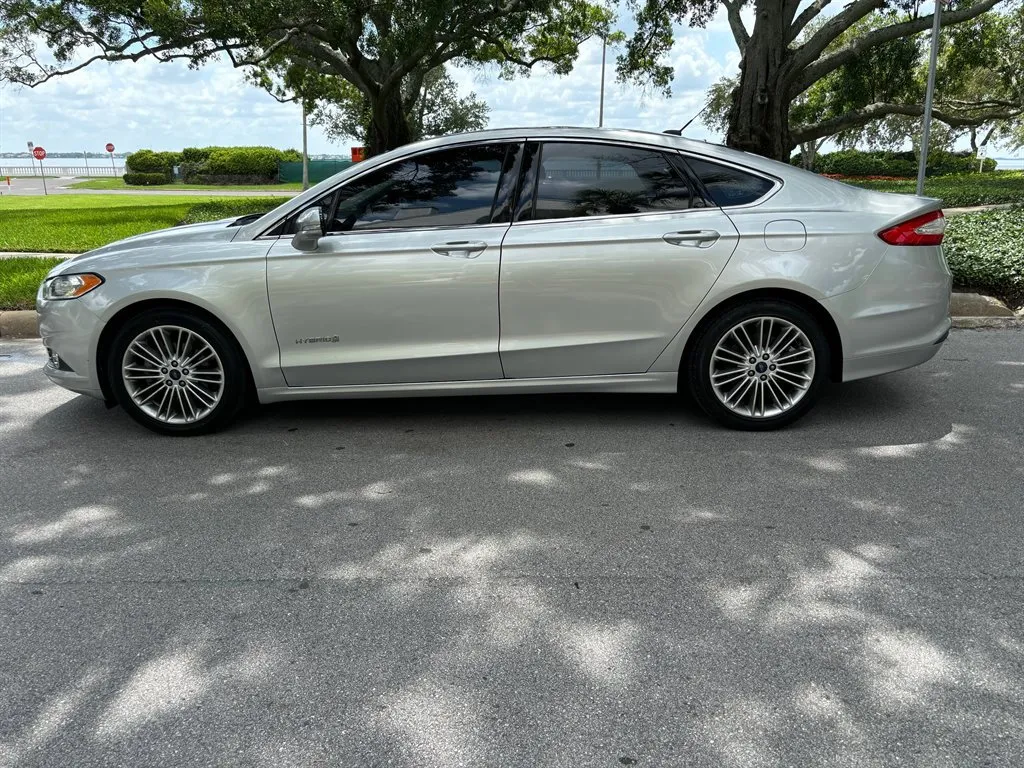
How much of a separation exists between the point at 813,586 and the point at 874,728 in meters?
0.84

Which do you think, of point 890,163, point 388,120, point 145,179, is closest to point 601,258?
point 388,120

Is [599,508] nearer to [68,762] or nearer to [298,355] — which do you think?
[298,355]

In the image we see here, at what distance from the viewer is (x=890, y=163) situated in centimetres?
4359

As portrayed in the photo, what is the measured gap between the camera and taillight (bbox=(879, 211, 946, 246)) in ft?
15.9

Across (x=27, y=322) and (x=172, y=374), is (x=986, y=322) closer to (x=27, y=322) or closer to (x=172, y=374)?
(x=172, y=374)

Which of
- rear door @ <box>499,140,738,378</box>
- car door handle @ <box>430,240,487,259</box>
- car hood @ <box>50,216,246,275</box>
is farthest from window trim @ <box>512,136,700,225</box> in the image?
car hood @ <box>50,216,246,275</box>

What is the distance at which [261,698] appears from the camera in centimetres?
263

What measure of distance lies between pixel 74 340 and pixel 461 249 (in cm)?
234

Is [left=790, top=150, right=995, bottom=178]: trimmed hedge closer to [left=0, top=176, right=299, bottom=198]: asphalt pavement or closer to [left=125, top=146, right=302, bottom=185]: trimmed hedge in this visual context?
[left=0, top=176, right=299, bottom=198]: asphalt pavement

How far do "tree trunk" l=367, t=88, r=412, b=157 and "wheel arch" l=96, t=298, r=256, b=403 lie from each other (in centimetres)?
1565

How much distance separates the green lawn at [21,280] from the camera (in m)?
8.38

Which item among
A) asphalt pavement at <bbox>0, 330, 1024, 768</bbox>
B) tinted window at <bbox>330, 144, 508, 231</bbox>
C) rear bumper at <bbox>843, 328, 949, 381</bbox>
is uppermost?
tinted window at <bbox>330, 144, 508, 231</bbox>

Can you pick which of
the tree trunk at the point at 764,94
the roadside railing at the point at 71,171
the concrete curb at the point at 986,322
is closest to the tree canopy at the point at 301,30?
the tree trunk at the point at 764,94

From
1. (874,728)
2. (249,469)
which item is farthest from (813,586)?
(249,469)
